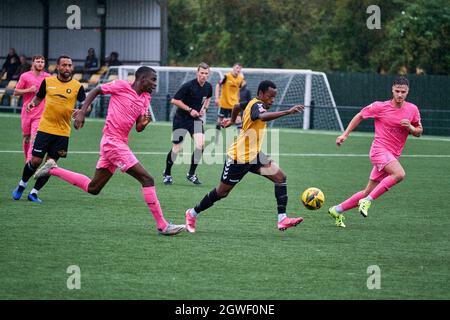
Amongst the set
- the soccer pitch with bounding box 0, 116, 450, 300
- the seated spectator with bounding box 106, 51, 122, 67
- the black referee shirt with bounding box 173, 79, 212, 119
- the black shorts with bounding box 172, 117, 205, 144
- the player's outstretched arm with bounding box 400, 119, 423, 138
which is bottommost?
the soccer pitch with bounding box 0, 116, 450, 300

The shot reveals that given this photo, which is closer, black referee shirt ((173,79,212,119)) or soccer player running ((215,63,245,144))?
black referee shirt ((173,79,212,119))

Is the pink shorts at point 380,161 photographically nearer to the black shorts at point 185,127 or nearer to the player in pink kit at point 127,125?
the player in pink kit at point 127,125

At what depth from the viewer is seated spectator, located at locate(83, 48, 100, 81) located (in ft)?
143

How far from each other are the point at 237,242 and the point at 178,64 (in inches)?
1904

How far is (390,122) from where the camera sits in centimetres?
1315

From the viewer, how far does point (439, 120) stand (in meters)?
36.0

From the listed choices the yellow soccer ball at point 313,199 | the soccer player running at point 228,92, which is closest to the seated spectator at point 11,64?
the soccer player running at point 228,92

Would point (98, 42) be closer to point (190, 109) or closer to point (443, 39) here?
point (443, 39)

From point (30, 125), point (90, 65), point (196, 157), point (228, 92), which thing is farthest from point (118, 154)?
point (90, 65)

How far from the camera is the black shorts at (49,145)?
45.6ft

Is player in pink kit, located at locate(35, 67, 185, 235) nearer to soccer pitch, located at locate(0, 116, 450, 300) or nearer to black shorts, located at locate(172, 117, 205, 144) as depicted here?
soccer pitch, located at locate(0, 116, 450, 300)

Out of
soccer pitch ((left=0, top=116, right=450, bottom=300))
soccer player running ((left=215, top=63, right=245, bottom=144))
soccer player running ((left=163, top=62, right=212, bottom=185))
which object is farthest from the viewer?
soccer player running ((left=215, top=63, right=245, bottom=144))

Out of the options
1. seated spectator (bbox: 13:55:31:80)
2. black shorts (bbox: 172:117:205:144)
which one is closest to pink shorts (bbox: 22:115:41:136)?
black shorts (bbox: 172:117:205:144)

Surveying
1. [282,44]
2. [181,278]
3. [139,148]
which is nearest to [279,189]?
[181,278]
